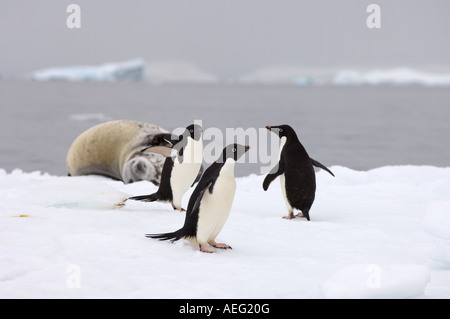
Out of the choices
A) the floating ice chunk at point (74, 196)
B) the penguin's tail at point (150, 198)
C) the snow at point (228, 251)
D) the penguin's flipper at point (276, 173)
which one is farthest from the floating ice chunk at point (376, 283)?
the penguin's tail at point (150, 198)

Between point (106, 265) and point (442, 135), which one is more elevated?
point (106, 265)

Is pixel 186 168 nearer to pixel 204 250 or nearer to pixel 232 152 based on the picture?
pixel 232 152

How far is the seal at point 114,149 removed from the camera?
891 cm

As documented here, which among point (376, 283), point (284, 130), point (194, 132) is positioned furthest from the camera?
point (284, 130)

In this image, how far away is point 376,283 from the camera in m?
3.41

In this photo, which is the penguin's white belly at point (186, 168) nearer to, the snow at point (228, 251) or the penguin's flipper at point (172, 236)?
the snow at point (228, 251)

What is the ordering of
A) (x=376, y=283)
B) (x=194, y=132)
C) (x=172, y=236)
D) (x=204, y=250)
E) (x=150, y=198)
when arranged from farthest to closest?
(x=150, y=198)
(x=194, y=132)
(x=172, y=236)
(x=204, y=250)
(x=376, y=283)

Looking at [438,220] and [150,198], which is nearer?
[438,220]

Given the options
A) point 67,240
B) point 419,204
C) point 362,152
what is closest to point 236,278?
point 67,240

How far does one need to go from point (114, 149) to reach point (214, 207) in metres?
5.50

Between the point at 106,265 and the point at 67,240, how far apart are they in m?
0.59

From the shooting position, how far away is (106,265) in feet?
12.8

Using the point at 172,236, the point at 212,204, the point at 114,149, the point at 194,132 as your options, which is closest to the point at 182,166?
the point at 194,132
